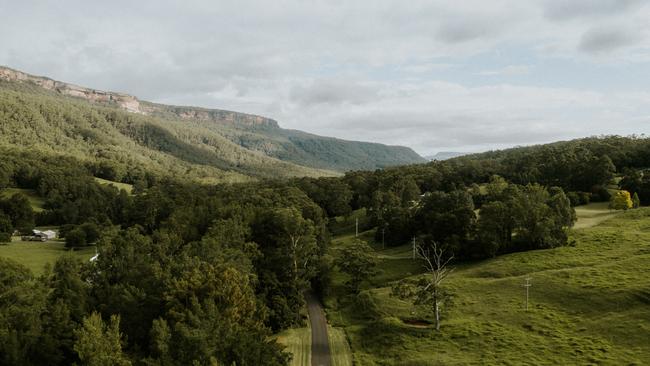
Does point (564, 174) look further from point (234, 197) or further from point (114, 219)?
point (114, 219)

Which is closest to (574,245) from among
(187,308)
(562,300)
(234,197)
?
(562,300)

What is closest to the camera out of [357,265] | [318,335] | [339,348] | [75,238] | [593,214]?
[339,348]

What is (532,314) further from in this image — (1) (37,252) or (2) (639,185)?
(1) (37,252)

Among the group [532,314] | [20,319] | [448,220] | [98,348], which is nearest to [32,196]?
[20,319]

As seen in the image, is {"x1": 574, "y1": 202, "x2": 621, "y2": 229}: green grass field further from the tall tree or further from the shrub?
the shrub

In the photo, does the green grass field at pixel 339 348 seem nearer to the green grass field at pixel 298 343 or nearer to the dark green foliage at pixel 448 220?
the green grass field at pixel 298 343

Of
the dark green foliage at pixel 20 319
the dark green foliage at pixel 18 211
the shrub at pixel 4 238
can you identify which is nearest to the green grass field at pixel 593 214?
the dark green foliage at pixel 20 319
